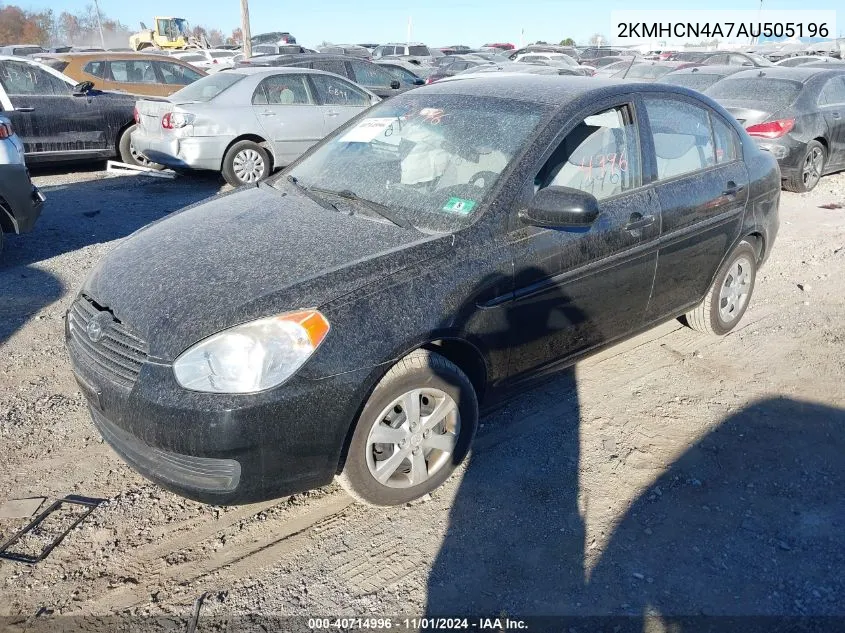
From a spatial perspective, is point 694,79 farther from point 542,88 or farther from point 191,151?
point 542,88

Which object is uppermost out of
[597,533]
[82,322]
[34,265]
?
[82,322]

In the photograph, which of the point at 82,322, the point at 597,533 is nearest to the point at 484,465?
the point at 597,533

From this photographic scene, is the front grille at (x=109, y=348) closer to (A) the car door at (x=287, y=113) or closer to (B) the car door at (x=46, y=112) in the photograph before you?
(A) the car door at (x=287, y=113)

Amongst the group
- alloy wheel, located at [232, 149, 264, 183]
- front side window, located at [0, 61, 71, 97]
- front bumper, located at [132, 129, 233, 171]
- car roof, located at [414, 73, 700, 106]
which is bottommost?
alloy wheel, located at [232, 149, 264, 183]

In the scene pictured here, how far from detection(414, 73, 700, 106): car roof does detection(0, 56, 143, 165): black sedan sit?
727 cm

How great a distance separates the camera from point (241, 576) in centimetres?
282

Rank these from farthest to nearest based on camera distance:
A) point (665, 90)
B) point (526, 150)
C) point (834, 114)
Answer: point (834, 114) → point (665, 90) → point (526, 150)

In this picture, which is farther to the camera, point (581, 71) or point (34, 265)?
point (581, 71)

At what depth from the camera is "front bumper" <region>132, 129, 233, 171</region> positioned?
912 centimetres

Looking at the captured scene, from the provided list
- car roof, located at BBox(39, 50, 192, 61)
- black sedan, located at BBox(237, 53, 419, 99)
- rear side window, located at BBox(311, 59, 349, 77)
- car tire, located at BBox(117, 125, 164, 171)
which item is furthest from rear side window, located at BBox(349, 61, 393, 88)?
car tire, located at BBox(117, 125, 164, 171)

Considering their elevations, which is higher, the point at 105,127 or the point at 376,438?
the point at 105,127

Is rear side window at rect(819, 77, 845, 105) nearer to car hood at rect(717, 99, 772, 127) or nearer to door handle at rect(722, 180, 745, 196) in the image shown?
car hood at rect(717, 99, 772, 127)

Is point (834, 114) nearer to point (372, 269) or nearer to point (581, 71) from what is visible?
point (372, 269)

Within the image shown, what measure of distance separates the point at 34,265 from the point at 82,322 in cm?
372
